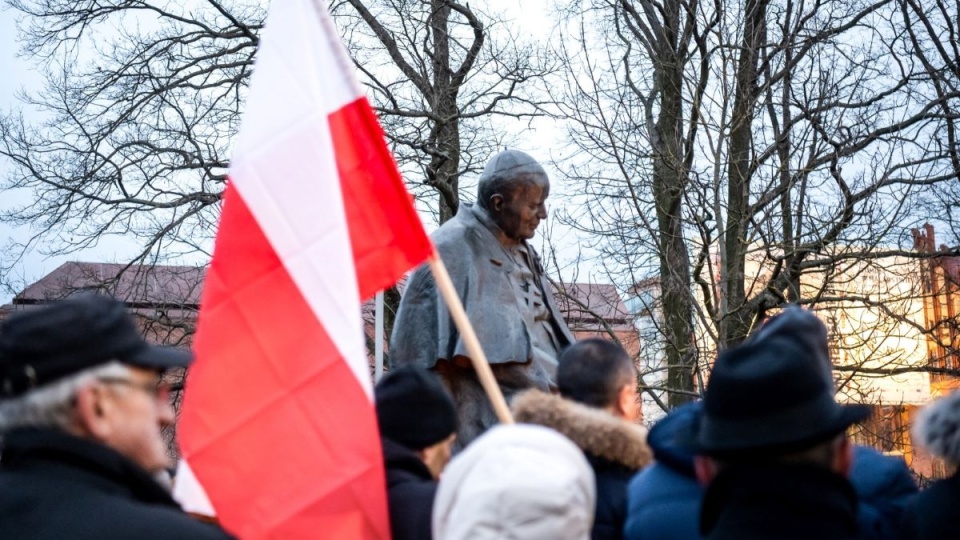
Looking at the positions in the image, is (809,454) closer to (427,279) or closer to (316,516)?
(316,516)

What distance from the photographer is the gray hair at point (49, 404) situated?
2.52m

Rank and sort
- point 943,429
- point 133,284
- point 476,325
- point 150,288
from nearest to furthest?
point 943,429 → point 476,325 → point 133,284 → point 150,288

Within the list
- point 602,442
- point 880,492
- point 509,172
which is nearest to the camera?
point 880,492

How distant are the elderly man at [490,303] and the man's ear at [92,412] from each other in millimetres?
3060

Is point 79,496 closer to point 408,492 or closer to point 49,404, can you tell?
point 49,404

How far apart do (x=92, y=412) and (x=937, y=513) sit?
5.98 ft

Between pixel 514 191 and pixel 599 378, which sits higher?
pixel 514 191

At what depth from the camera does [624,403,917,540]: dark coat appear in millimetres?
3029

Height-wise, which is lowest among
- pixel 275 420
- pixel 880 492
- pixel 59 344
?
pixel 880 492

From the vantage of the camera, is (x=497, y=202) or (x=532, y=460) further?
(x=497, y=202)

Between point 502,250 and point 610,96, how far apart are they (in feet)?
28.2

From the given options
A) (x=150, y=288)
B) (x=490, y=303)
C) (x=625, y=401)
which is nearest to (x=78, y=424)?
(x=625, y=401)

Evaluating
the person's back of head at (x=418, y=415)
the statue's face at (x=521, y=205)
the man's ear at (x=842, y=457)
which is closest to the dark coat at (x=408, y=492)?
the person's back of head at (x=418, y=415)

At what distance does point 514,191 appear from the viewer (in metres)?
5.88
